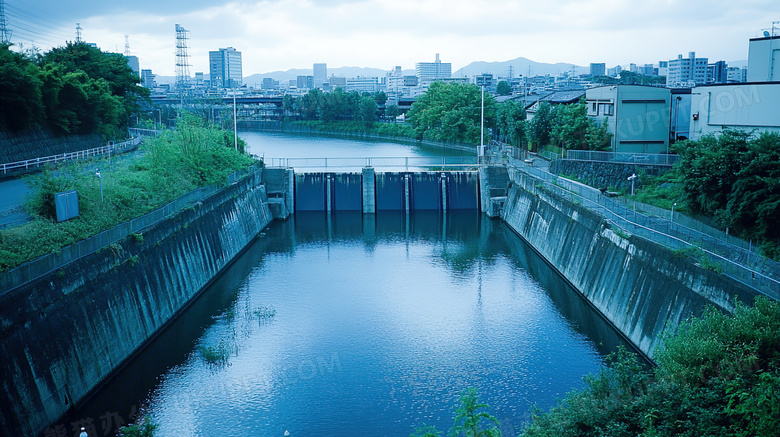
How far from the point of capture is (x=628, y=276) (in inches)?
968

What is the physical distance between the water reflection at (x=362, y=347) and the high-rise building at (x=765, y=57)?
1532 cm

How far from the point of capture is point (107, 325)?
20.7 metres

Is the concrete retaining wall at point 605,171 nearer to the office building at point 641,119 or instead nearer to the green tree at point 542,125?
the office building at point 641,119

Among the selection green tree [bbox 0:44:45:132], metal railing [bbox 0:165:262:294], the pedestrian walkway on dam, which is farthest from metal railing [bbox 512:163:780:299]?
green tree [bbox 0:44:45:132]

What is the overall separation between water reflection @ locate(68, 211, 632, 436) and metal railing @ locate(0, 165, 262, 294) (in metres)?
4.16

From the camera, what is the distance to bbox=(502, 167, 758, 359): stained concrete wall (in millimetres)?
19391

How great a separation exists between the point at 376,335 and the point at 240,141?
34315 millimetres

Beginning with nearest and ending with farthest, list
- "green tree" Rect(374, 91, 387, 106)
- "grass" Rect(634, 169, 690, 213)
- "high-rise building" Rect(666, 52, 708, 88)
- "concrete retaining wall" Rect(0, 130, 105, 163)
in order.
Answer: "grass" Rect(634, 169, 690, 213)
"concrete retaining wall" Rect(0, 130, 105, 163)
"green tree" Rect(374, 91, 387, 106)
"high-rise building" Rect(666, 52, 708, 88)

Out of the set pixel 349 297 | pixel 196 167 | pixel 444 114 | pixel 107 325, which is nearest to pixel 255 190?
Result: pixel 196 167

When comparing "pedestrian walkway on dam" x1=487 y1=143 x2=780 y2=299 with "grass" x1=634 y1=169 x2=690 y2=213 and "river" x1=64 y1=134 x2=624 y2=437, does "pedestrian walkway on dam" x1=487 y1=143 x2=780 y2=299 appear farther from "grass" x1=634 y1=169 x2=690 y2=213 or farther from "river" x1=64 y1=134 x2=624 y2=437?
"river" x1=64 y1=134 x2=624 y2=437

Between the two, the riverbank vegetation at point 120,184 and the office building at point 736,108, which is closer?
the riverbank vegetation at point 120,184

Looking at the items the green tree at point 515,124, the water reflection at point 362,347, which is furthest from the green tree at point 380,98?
the water reflection at point 362,347

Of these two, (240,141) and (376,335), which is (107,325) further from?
(240,141)

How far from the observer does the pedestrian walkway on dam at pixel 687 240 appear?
17014 mm
